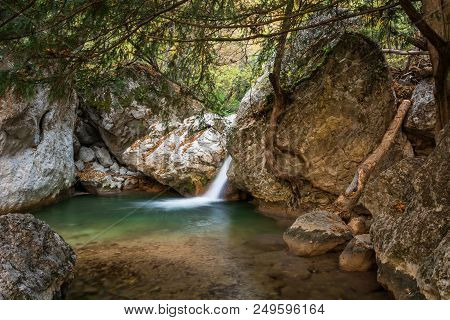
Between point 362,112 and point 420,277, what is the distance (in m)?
5.03

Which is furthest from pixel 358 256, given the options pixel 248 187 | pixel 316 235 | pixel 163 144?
pixel 163 144

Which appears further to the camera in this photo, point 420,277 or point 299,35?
point 299,35

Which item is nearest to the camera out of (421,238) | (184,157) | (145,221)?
(421,238)

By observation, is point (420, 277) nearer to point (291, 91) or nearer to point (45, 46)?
point (45, 46)

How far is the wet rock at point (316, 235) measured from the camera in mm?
5539

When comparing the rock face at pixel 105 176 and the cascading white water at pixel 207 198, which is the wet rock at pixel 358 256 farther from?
the rock face at pixel 105 176

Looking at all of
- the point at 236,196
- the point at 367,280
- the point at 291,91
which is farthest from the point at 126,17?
the point at 236,196

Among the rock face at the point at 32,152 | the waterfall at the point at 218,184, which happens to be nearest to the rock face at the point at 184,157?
the waterfall at the point at 218,184

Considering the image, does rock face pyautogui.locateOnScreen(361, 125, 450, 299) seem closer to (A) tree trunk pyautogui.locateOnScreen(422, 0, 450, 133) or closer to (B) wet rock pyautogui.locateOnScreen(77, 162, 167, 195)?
(A) tree trunk pyautogui.locateOnScreen(422, 0, 450, 133)

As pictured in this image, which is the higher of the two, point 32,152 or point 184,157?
point 32,152

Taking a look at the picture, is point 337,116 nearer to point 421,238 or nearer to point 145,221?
point 421,238

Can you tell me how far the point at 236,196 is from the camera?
429 inches

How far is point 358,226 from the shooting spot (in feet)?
20.4

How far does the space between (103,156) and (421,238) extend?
12.8 meters
